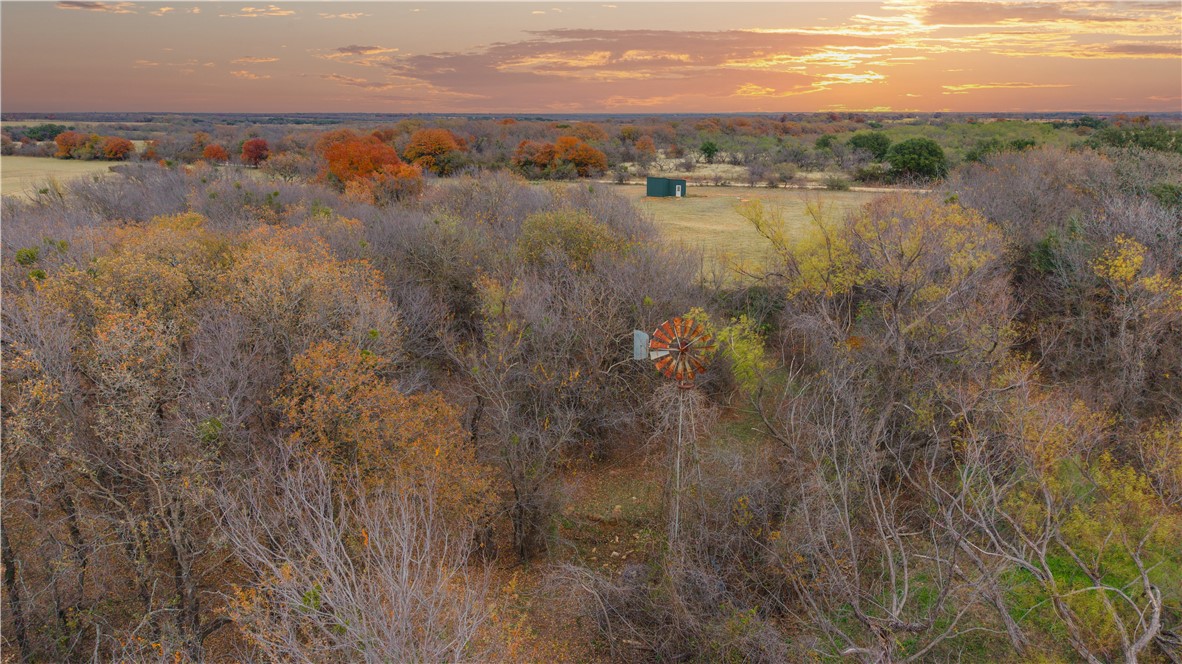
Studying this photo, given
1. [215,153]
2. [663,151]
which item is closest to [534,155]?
[663,151]

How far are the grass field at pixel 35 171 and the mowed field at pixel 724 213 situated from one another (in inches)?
1673

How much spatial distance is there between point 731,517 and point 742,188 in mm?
55201

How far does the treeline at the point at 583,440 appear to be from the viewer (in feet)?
44.0

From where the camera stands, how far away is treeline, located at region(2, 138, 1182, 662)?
13.4 metres

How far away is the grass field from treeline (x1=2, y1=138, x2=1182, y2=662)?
988 inches

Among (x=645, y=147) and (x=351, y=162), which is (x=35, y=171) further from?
(x=645, y=147)

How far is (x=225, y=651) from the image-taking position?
16.7 metres

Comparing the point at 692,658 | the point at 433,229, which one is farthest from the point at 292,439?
the point at 433,229

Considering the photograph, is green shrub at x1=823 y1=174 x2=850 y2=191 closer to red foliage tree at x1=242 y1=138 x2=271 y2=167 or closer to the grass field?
the grass field

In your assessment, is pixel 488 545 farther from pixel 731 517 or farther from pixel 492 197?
pixel 492 197

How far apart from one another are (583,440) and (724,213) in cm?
3327

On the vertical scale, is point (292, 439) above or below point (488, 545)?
above

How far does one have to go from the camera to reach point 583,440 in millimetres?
24969

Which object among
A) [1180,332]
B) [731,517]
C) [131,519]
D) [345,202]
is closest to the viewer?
[131,519]
